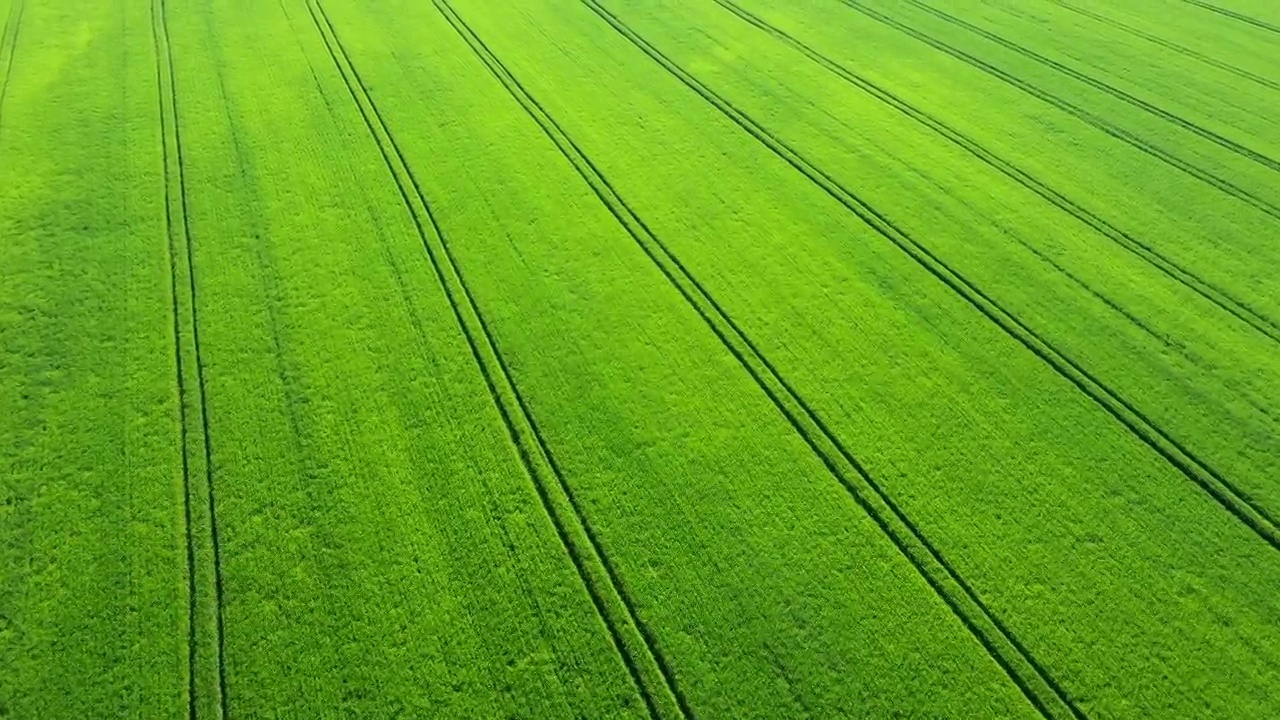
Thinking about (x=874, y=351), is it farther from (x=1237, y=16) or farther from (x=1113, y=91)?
(x=1237, y=16)

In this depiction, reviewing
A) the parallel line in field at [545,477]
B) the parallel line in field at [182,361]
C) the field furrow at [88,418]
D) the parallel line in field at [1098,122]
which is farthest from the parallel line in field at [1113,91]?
the field furrow at [88,418]

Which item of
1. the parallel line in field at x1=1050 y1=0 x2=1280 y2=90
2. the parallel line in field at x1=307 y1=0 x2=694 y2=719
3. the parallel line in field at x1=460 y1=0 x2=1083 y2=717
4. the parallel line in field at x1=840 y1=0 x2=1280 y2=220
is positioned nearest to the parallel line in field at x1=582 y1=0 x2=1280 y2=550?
the parallel line in field at x1=460 y1=0 x2=1083 y2=717

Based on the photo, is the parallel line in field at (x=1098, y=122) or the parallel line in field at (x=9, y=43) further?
the parallel line in field at (x=9, y=43)

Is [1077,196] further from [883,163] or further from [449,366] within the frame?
[449,366]

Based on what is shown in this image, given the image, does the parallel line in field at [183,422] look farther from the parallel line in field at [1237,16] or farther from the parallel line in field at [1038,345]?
the parallel line in field at [1237,16]

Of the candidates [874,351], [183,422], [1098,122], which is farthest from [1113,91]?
[183,422]
